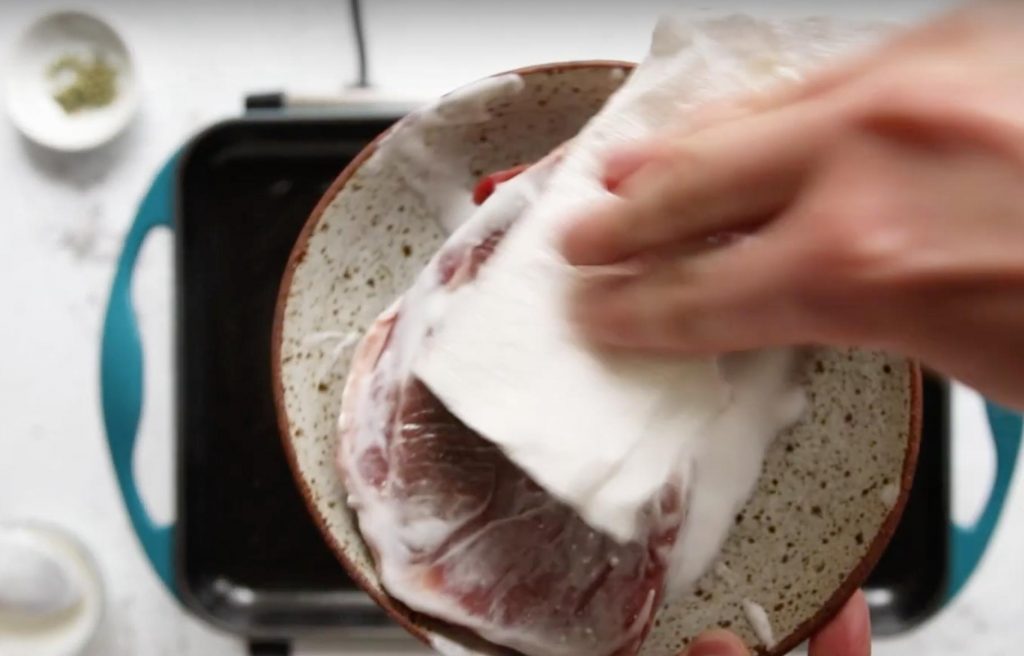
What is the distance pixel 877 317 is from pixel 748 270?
0.03 metres

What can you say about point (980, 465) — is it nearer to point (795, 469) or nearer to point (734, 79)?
point (795, 469)

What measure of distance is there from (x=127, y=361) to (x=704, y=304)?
0.38 m

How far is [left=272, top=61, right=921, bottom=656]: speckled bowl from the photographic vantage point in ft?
1.24

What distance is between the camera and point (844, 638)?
43 centimetres

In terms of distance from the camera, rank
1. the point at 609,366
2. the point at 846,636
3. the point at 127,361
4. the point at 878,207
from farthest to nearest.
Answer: the point at 127,361, the point at 846,636, the point at 609,366, the point at 878,207

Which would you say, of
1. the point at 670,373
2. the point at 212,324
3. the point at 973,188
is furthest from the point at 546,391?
the point at 212,324

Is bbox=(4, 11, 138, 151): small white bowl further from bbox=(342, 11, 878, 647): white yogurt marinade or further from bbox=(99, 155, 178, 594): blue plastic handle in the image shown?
bbox=(342, 11, 878, 647): white yogurt marinade

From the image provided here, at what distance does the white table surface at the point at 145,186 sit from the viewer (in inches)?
22.2

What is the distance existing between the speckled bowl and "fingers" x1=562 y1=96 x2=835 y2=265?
132 millimetres

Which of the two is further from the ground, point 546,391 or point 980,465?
point 546,391

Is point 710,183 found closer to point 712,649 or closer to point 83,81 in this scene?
point 712,649

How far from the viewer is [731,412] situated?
0.35 metres

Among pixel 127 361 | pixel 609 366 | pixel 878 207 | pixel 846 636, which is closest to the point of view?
pixel 878 207

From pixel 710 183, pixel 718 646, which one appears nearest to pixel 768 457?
pixel 718 646
